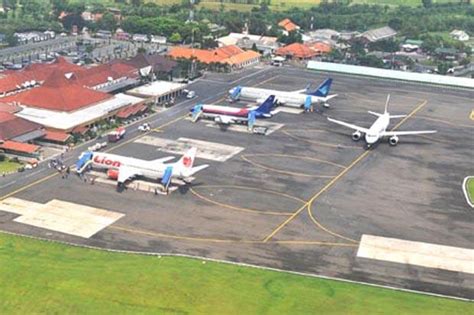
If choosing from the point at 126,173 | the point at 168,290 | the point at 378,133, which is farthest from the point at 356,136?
the point at 168,290

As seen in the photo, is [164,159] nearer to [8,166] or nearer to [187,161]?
[187,161]

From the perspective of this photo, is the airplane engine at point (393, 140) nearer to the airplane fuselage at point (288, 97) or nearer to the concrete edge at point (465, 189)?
the concrete edge at point (465, 189)

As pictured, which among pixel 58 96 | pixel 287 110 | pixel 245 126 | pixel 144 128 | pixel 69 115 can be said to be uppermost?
pixel 58 96

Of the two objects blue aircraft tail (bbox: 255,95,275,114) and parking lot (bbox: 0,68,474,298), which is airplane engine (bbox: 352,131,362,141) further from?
blue aircraft tail (bbox: 255,95,275,114)

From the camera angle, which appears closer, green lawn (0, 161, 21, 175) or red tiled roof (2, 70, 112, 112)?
green lawn (0, 161, 21, 175)

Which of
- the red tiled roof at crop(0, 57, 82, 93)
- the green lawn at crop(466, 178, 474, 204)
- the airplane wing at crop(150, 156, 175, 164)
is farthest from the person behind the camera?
the red tiled roof at crop(0, 57, 82, 93)

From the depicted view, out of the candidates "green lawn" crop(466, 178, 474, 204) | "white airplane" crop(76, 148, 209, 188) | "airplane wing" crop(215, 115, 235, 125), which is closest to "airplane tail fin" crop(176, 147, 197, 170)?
"white airplane" crop(76, 148, 209, 188)
